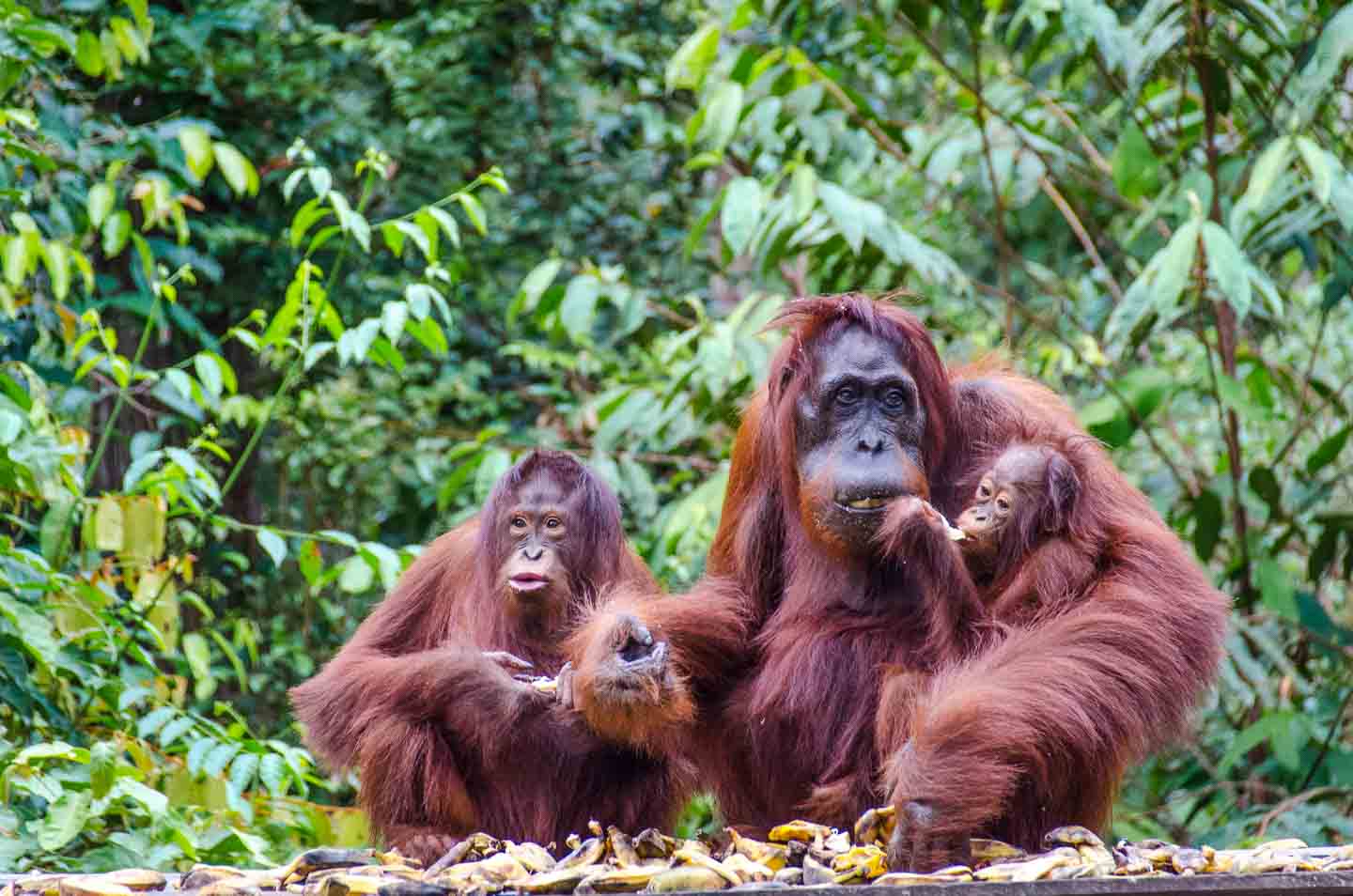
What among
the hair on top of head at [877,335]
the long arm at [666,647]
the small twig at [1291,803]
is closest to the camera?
the long arm at [666,647]

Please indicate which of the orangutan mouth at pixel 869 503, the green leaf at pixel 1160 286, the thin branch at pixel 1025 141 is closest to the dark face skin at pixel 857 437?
the orangutan mouth at pixel 869 503

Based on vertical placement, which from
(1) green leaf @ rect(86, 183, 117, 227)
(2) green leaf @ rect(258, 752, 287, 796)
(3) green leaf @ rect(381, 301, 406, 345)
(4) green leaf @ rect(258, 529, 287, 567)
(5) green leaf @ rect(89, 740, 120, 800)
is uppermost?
(1) green leaf @ rect(86, 183, 117, 227)

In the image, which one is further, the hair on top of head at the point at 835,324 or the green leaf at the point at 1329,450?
the green leaf at the point at 1329,450

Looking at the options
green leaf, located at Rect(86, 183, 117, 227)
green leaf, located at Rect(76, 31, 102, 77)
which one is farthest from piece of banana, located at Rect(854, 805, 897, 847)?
green leaf, located at Rect(76, 31, 102, 77)

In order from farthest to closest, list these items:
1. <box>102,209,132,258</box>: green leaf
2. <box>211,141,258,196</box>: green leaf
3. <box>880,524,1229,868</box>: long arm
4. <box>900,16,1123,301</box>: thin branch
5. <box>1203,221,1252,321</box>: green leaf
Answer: <box>900,16,1123,301</box>: thin branch
<box>211,141,258,196</box>: green leaf
<box>102,209,132,258</box>: green leaf
<box>1203,221,1252,321</box>: green leaf
<box>880,524,1229,868</box>: long arm

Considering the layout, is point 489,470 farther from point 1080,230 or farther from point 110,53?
point 1080,230

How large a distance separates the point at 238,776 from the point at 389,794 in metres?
0.80

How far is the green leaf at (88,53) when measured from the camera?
14.9ft

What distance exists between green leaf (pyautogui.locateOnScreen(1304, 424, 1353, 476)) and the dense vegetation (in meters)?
0.01

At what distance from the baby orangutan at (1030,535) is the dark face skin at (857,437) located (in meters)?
0.12

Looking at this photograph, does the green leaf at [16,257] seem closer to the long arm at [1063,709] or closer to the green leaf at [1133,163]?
the long arm at [1063,709]

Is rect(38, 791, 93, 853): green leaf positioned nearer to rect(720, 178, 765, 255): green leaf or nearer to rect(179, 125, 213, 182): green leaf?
rect(179, 125, 213, 182): green leaf

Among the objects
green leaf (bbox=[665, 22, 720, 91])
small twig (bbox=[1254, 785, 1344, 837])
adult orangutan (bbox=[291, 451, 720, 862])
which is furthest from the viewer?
green leaf (bbox=[665, 22, 720, 91])

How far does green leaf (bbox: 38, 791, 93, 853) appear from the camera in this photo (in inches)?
126
